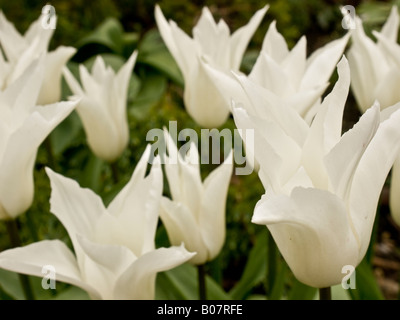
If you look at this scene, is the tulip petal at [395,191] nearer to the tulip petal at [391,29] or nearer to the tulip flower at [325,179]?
the tulip flower at [325,179]

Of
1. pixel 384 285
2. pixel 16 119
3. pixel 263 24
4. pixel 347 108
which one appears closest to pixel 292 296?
pixel 16 119

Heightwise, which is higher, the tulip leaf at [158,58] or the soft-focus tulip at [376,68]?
the tulip leaf at [158,58]

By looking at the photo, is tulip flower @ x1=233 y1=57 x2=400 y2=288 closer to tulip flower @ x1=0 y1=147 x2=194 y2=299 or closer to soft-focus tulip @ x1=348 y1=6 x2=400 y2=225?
tulip flower @ x1=0 y1=147 x2=194 y2=299

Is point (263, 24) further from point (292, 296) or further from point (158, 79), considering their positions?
point (292, 296)

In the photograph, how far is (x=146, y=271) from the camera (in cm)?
67

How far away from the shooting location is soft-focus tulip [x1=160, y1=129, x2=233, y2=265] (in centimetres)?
81

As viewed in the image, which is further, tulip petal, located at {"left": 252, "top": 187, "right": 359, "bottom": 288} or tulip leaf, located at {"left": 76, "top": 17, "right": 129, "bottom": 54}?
tulip leaf, located at {"left": 76, "top": 17, "right": 129, "bottom": 54}

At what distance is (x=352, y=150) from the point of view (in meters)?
0.54

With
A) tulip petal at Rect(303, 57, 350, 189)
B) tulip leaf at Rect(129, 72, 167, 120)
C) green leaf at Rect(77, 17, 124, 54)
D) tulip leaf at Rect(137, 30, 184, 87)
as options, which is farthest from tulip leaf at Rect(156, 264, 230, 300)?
green leaf at Rect(77, 17, 124, 54)

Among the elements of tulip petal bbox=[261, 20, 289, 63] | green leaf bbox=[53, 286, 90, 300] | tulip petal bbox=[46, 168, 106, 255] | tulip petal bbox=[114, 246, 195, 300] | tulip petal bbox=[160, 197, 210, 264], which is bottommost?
green leaf bbox=[53, 286, 90, 300]

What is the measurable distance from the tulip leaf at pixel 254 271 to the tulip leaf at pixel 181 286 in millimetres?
111

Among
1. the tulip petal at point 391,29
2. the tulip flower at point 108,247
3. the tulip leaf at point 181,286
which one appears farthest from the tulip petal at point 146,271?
the tulip petal at point 391,29

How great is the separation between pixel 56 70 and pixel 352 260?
0.71 meters

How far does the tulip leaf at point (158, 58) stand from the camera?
182cm
